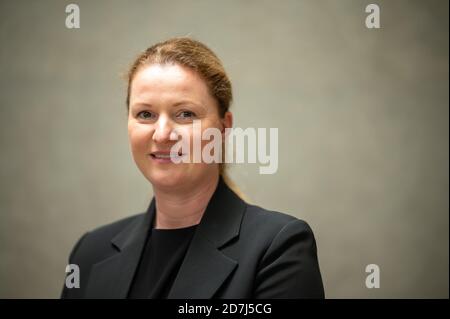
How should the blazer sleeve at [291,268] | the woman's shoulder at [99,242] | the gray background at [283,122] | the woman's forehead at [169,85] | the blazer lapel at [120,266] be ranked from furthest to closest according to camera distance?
the gray background at [283,122] → the woman's shoulder at [99,242] → the blazer lapel at [120,266] → the woman's forehead at [169,85] → the blazer sleeve at [291,268]

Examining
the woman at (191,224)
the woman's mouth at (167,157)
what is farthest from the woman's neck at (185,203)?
Answer: the woman's mouth at (167,157)

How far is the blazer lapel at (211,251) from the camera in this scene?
1090 mm

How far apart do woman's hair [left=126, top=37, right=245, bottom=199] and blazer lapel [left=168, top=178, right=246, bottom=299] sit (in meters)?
0.25

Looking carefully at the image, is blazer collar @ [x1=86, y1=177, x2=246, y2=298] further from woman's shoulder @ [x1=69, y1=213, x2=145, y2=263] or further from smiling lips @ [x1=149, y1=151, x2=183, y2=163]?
smiling lips @ [x1=149, y1=151, x2=183, y2=163]

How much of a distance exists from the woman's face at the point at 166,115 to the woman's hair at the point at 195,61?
0.06ft

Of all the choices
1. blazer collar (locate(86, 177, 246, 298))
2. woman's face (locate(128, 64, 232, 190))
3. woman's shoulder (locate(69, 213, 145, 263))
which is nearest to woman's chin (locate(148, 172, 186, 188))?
woman's face (locate(128, 64, 232, 190))

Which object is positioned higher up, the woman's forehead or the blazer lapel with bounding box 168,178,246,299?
the woman's forehead

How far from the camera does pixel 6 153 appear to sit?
171 cm

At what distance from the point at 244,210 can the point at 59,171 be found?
3.03 feet

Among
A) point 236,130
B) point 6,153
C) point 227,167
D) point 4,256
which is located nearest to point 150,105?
point 227,167

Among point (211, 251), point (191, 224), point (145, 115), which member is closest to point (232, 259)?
point (211, 251)

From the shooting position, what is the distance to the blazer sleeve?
102 cm

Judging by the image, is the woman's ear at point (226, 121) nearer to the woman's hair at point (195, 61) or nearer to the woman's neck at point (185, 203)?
the woman's hair at point (195, 61)

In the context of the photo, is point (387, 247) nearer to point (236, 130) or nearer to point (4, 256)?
point (236, 130)
